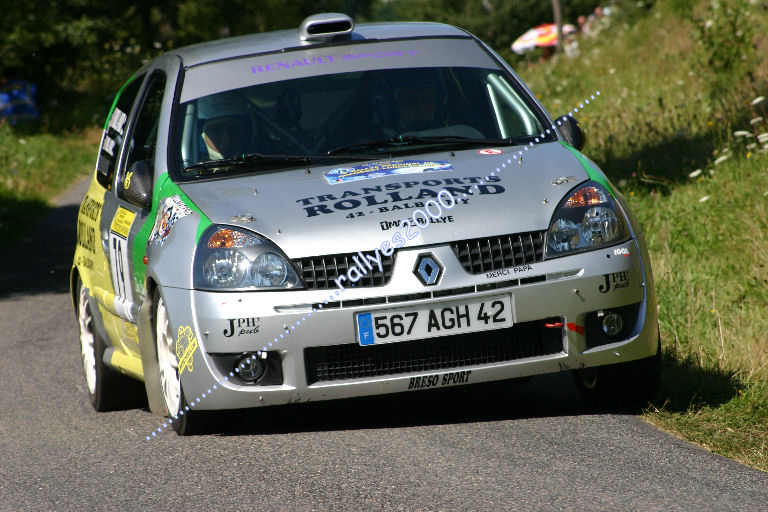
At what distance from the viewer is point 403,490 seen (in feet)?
14.0

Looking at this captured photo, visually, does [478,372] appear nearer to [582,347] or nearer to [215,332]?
[582,347]

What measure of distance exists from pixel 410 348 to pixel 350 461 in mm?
504

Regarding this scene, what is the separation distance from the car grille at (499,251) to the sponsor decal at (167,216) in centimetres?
119

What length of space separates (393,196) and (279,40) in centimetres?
181

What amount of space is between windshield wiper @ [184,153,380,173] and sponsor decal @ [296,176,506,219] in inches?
21.7

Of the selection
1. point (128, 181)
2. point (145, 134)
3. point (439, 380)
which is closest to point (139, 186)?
point (128, 181)

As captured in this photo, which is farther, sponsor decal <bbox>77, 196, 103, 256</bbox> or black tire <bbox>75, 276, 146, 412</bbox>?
sponsor decal <bbox>77, 196, 103, 256</bbox>

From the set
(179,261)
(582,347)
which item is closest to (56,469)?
(179,261)

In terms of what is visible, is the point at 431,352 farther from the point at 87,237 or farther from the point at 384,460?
the point at 87,237

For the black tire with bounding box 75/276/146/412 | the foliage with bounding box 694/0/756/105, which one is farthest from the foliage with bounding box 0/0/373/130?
the black tire with bounding box 75/276/146/412

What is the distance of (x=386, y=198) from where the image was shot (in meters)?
5.01

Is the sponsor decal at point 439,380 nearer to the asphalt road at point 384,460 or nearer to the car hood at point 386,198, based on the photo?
the asphalt road at point 384,460

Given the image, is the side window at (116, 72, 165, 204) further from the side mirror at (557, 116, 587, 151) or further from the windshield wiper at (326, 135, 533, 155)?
the side mirror at (557, 116, 587, 151)

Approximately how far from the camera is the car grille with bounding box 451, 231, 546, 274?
481cm
